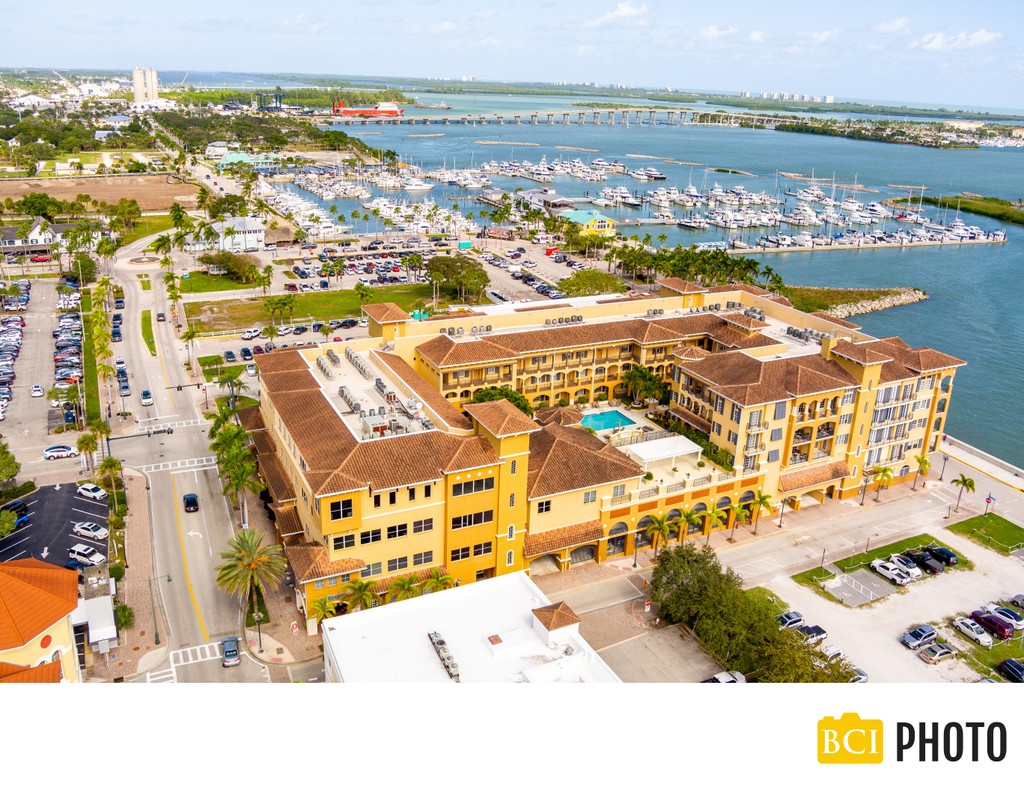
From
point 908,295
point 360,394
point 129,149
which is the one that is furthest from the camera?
point 129,149

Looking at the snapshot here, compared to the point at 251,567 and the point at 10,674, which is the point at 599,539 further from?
the point at 10,674

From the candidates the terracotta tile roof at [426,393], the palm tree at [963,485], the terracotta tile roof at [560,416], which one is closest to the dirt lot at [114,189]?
the terracotta tile roof at [426,393]

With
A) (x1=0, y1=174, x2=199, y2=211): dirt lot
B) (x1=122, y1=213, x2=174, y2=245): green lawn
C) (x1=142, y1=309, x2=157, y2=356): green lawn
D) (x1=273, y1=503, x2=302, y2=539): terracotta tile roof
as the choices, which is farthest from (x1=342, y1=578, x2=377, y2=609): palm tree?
(x1=0, y1=174, x2=199, y2=211): dirt lot

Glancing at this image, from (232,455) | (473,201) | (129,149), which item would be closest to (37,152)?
(129,149)

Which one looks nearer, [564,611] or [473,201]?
[564,611]

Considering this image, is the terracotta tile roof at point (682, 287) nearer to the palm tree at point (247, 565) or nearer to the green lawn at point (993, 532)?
the green lawn at point (993, 532)

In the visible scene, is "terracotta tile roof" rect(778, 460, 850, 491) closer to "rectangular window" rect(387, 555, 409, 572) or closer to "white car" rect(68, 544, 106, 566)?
"rectangular window" rect(387, 555, 409, 572)
